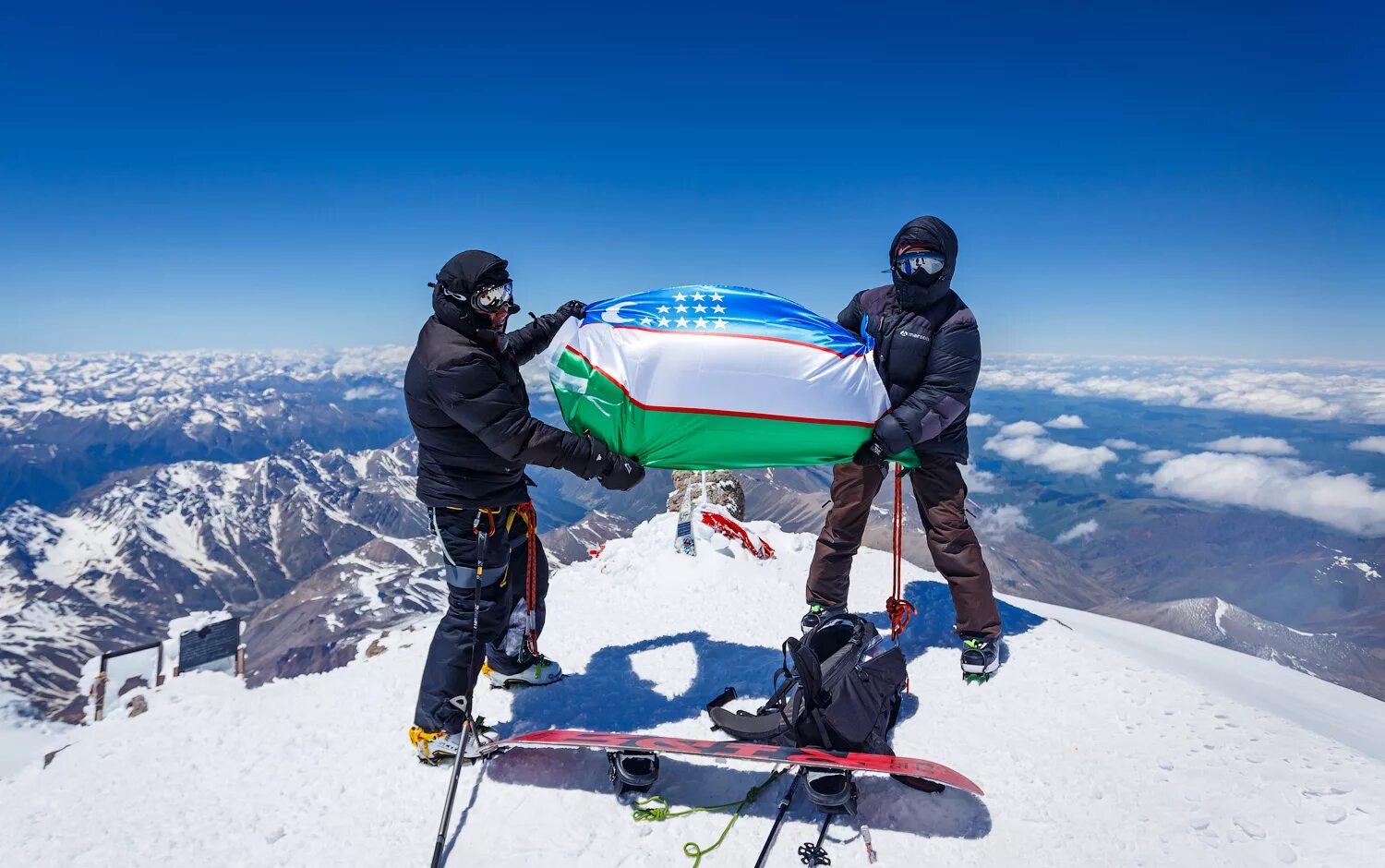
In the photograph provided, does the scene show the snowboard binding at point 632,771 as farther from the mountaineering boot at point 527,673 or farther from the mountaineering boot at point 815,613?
the mountaineering boot at point 815,613

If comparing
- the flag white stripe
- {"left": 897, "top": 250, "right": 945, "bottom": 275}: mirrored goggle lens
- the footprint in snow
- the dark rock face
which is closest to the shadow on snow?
the footprint in snow

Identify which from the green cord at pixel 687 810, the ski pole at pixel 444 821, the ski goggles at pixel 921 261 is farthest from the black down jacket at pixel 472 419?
the ski goggles at pixel 921 261

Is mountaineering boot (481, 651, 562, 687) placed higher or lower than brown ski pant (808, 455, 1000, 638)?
lower

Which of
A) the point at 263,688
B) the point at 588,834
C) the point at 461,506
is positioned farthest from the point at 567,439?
the point at 263,688

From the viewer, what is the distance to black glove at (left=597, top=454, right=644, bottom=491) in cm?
586

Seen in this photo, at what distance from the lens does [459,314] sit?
5.30m

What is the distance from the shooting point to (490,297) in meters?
5.29

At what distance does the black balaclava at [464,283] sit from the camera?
520cm

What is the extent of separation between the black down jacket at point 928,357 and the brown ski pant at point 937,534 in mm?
411

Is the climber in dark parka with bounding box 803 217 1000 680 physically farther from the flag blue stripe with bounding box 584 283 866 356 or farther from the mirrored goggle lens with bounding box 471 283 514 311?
the mirrored goggle lens with bounding box 471 283 514 311

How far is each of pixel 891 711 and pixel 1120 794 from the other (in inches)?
72.2

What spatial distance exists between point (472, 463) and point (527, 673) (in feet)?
10.0

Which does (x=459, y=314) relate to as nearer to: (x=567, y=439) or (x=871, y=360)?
(x=567, y=439)

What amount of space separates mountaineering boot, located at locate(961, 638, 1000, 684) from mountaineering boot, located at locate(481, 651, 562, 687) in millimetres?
4747
